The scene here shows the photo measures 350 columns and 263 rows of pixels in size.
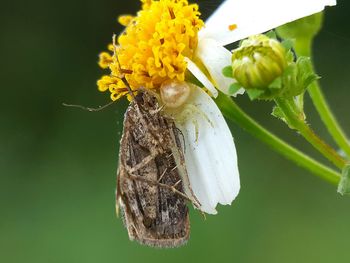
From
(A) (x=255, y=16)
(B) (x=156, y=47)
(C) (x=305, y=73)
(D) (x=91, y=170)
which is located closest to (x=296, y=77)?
(C) (x=305, y=73)

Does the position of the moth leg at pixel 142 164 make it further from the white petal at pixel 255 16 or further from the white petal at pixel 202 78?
the white petal at pixel 255 16

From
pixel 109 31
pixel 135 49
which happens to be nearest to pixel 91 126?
pixel 109 31

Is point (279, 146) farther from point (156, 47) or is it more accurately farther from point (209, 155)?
point (156, 47)

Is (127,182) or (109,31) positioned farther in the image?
(109,31)

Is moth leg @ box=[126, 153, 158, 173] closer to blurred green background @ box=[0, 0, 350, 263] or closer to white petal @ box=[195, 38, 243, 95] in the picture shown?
white petal @ box=[195, 38, 243, 95]

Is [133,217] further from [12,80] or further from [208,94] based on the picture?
[12,80]
